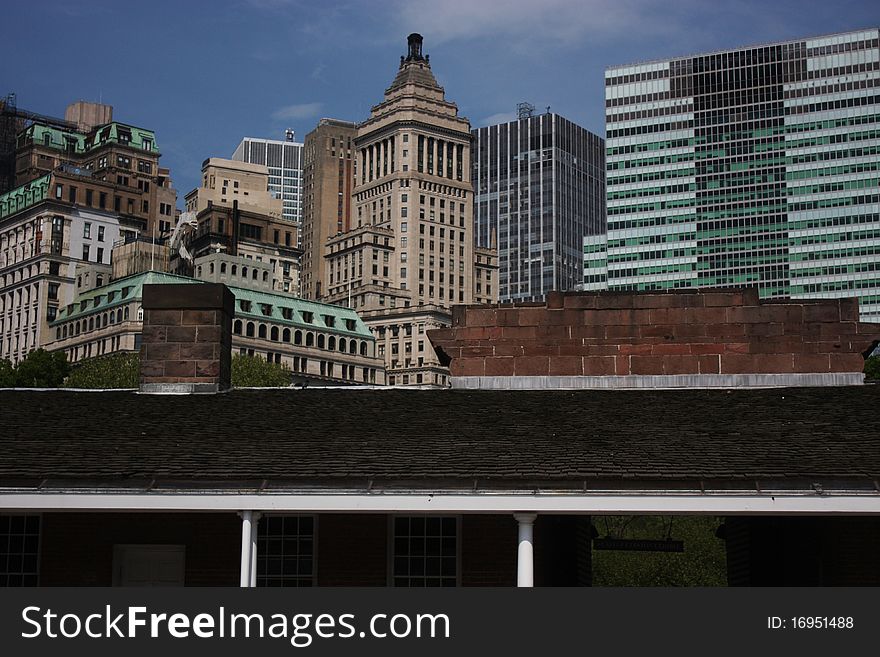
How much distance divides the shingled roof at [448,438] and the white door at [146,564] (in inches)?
61.8

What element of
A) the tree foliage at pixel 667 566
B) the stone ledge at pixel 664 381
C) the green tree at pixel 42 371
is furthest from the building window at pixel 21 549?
the green tree at pixel 42 371

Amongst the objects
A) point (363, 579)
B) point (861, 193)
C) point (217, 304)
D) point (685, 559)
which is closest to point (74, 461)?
point (363, 579)

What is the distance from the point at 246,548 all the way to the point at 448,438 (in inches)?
120

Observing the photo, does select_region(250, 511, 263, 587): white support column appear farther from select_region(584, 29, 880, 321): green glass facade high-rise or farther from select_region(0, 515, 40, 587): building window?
select_region(584, 29, 880, 321): green glass facade high-rise

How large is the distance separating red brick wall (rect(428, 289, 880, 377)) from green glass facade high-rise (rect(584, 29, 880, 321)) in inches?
6573

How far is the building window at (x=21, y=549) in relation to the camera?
1625 centimetres

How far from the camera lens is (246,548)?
12.9 m

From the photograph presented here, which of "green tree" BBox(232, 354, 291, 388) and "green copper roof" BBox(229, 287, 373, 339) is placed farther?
"green copper roof" BBox(229, 287, 373, 339)

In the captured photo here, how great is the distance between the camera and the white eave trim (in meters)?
12.6

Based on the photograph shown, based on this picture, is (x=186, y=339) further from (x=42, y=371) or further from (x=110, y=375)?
(x=42, y=371)

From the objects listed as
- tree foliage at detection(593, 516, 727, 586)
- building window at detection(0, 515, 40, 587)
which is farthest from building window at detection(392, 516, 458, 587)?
tree foliage at detection(593, 516, 727, 586)

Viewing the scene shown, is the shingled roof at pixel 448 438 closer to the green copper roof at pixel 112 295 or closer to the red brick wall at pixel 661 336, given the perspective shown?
the red brick wall at pixel 661 336

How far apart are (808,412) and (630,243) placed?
182 m

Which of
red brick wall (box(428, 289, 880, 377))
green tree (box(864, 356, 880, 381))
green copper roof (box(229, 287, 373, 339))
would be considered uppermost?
green copper roof (box(229, 287, 373, 339))
